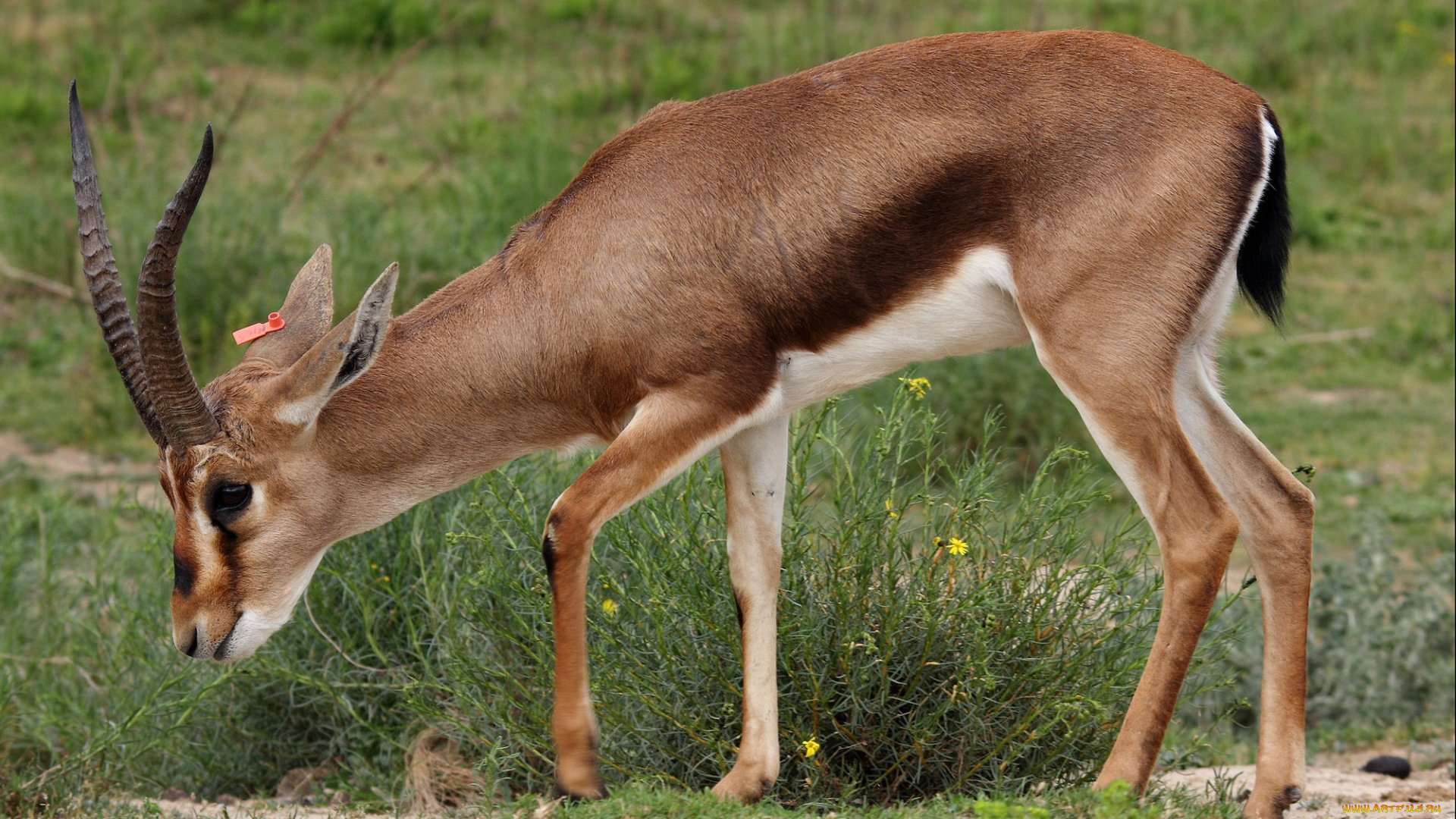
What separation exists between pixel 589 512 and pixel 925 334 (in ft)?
Answer: 3.22

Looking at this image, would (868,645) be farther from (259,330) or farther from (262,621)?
(259,330)

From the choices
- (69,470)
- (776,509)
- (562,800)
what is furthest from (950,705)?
(69,470)

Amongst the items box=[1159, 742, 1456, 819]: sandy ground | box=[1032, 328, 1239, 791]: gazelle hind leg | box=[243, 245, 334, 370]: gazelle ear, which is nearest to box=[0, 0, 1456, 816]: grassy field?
box=[1159, 742, 1456, 819]: sandy ground

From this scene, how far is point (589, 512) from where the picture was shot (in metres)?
4.04

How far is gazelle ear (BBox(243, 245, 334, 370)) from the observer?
4.55 m

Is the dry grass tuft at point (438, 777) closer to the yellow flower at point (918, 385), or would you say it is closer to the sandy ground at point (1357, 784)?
the yellow flower at point (918, 385)

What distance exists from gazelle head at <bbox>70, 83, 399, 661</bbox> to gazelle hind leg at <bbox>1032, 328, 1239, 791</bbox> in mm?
1778

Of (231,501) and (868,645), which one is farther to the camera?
(868,645)

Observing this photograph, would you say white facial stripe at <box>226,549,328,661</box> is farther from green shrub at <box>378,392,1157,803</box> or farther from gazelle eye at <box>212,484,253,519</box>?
green shrub at <box>378,392,1157,803</box>

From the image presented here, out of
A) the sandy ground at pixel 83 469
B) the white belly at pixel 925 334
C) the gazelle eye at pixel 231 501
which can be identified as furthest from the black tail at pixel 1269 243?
the sandy ground at pixel 83 469

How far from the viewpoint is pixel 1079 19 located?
12938mm

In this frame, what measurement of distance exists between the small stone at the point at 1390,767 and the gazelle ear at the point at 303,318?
4.02 meters

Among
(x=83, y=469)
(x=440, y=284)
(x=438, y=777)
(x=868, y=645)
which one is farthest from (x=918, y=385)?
(x=83, y=469)

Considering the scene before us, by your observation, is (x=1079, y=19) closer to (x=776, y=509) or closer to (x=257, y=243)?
(x=257, y=243)
